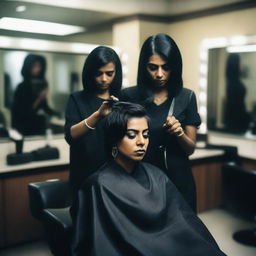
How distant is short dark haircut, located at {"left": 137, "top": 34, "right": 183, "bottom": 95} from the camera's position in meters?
1.70

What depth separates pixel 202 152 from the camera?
3508mm

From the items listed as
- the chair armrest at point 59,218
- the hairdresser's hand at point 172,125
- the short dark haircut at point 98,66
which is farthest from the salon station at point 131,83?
the hairdresser's hand at point 172,125

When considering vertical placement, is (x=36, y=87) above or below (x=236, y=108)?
above

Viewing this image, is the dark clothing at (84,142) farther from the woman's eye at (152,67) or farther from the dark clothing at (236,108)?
the dark clothing at (236,108)

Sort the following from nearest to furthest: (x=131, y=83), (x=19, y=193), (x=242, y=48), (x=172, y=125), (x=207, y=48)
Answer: (x=172, y=125) → (x=19, y=193) → (x=242, y=48) → (x=207, y=48) → (x=131, y=83)

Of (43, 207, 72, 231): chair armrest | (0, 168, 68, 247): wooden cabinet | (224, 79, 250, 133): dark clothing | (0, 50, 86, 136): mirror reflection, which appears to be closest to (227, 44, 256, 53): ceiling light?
(224, 79, 250, 133): dark clothing

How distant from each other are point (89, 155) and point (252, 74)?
198cm

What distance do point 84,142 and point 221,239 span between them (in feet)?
5.50

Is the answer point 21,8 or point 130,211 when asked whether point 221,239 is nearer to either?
point 130,211

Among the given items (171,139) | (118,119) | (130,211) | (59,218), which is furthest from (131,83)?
(130,211)

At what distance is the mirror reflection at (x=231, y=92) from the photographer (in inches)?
131

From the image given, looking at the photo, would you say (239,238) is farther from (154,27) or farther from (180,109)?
(154,27)

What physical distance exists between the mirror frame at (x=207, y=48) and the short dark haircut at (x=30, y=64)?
1.49 m

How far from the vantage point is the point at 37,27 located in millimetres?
3373
